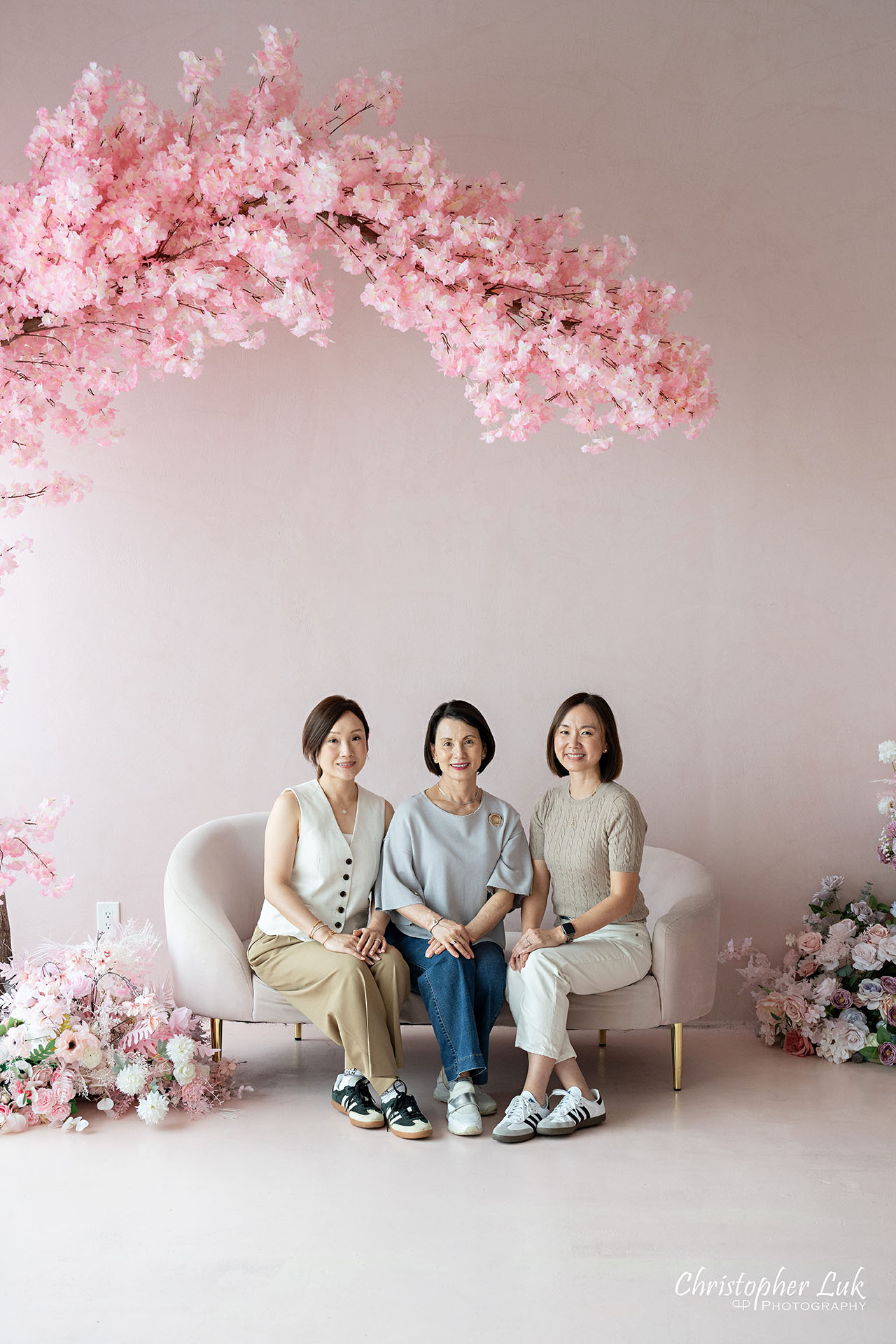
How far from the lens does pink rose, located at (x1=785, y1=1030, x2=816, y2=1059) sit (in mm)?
3617

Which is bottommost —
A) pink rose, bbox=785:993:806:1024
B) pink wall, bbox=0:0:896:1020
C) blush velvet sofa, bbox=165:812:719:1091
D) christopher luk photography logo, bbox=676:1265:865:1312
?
christopher luk photography logo, bbox=676:1265:865:1312

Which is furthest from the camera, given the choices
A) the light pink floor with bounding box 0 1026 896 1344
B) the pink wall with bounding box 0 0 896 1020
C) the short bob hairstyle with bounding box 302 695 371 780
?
the pink wall with bounding box 0 0 896 1020

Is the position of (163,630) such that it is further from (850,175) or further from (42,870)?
(850,175)

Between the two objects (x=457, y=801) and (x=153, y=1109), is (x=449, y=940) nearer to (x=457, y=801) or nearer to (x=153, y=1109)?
(x=457, y=801)

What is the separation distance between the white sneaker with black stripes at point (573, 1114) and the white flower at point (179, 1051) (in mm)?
977

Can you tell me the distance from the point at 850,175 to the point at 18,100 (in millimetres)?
2917

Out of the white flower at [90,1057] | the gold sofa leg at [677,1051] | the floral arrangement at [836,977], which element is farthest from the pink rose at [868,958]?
the white flower at [90,1057]

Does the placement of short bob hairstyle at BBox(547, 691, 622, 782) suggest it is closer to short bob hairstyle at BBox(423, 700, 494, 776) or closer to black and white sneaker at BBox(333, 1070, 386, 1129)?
short bob hairstyle at BBox(423, 700, 494, 776)

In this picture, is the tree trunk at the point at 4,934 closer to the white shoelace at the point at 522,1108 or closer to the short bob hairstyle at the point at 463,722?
the short bob hairstyle at the point at 463,722

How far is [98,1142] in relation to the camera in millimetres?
2885

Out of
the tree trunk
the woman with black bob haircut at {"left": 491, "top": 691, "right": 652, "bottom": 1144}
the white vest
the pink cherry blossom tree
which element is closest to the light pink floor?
the woman with black bob haircut at {"left": 491, "top": 691, "right": 652, "bottom": 1144}

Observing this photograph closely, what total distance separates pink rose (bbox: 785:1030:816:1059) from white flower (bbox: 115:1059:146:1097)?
2031 millimetres

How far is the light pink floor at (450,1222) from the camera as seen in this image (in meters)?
2.05

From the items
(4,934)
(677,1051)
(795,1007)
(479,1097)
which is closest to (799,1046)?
(795,1007)
